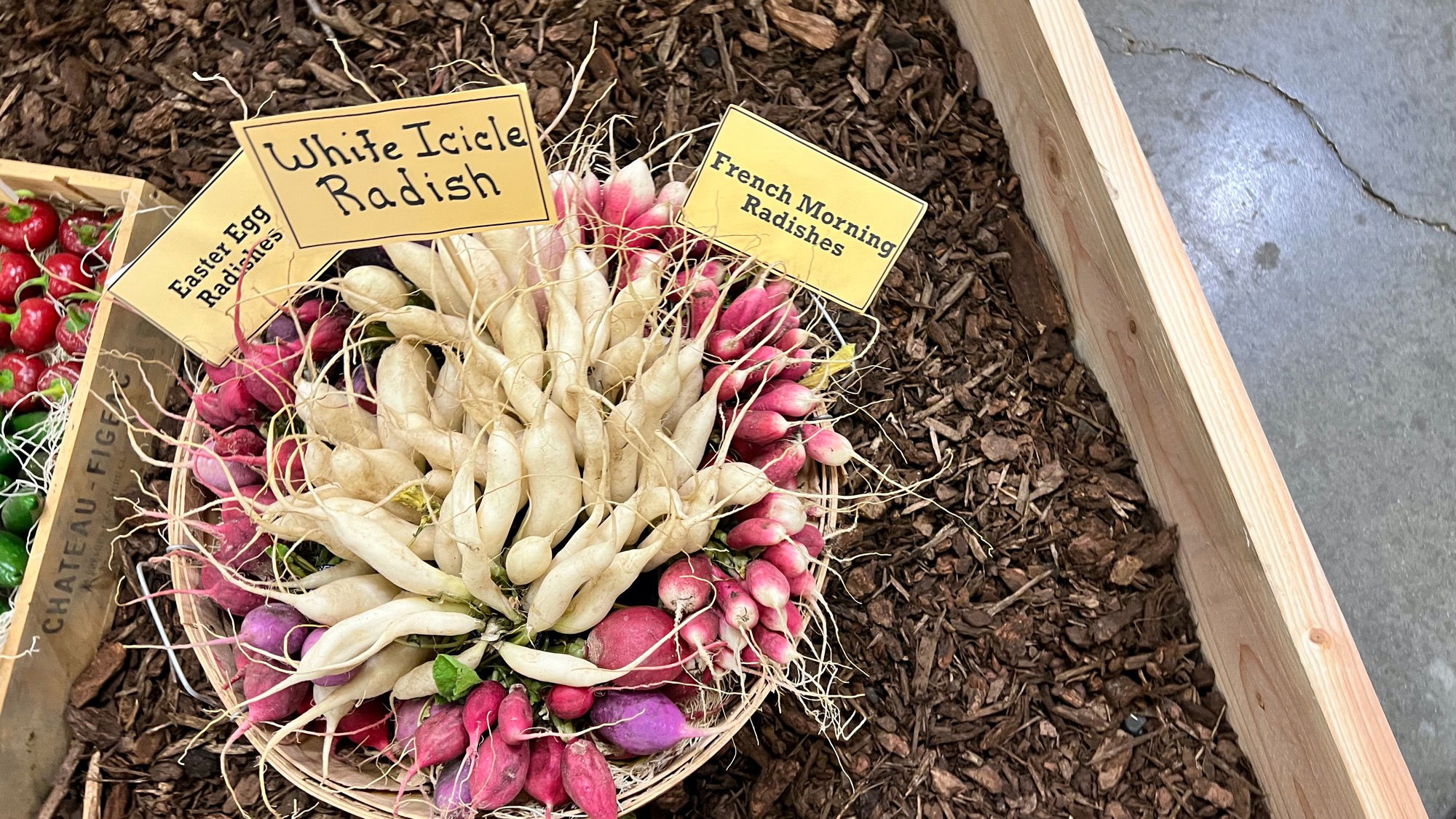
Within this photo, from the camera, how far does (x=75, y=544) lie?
1.20 meters

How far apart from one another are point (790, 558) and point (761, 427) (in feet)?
0.50

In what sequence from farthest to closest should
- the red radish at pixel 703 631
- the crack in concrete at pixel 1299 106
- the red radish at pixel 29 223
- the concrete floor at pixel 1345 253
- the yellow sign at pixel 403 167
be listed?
the crack in concrete at pixel 1299 106 < the concrete floor at pixel 1345 253 < the red radish at pixel 29 223 < the red radish at pixel 703 631 < the yellow sign at pixel 403 167

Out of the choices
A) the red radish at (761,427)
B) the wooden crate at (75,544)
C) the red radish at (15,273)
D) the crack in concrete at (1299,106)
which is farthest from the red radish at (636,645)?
the crack in concrete at (1299,106)

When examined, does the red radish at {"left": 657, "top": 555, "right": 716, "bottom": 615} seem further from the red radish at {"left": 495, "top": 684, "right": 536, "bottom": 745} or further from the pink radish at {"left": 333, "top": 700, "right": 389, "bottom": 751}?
the pink radish at {"left": 333, "top": 700, "right": 389, "bottom": 751}

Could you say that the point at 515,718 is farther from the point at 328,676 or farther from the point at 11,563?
the point at 11,563

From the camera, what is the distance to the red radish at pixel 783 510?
0.97 metres

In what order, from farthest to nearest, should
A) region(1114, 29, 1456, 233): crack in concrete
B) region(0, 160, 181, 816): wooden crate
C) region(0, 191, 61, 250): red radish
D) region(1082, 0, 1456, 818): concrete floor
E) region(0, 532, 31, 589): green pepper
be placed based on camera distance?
region(1114, 29, 1456, 233): crack in concrete, region(1082, 0, 1456, 818): concrete floor, region(0, 191, 61, 250): red radish, region(0, 532, 31, 589): green pepper, region(0, 160, 181, 816): wooden crate

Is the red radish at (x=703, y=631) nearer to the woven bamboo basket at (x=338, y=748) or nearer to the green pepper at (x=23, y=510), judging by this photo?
the woven bamboo basket at (x=338, y=748)

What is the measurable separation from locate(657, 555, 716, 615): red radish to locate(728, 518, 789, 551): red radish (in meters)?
0.05

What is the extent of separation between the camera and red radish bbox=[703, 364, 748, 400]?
3.27ft

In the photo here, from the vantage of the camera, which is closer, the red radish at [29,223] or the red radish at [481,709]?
the red radish at [481,709]

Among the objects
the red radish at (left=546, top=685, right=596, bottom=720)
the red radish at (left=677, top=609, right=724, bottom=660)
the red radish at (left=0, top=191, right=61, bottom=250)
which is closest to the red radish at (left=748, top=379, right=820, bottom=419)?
the red radish at (left=677, top=609, right=724, bottom=660)

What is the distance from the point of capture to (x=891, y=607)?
130 centimetres

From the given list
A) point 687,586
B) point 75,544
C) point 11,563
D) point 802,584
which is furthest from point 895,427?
point 11,563
